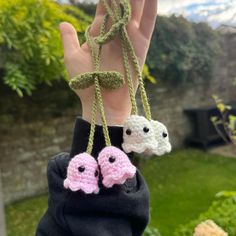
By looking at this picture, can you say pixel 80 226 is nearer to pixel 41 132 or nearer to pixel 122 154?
pixel 122 154

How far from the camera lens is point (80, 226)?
2.00 feet

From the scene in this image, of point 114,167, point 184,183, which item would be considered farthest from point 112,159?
point 184,183

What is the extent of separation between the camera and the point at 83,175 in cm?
59

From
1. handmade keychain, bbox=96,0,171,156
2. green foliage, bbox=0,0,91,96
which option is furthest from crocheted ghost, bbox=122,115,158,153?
green foliage, bbox=0,0,91,96

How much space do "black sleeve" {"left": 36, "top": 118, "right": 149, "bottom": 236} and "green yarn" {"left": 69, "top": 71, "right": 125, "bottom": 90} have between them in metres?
0.07

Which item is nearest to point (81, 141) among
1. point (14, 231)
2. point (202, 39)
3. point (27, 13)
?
point (27, 13)

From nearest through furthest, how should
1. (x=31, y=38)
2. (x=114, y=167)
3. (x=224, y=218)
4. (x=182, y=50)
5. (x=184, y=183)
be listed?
→ (x=114, y=167)
(x=224, y=218)
(x=31, y=38)
(x=184, y=183)
(x=182, y=50)

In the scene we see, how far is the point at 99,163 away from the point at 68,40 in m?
0.24

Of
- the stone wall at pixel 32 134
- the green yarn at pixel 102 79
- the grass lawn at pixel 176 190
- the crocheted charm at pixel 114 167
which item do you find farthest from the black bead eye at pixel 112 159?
the stone wall at pixel 32 134

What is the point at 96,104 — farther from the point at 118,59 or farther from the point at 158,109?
the point at 158,109

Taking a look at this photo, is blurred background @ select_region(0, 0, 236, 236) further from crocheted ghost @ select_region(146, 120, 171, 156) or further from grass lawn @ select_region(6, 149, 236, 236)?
crocheted ghost @ select_region(146, 120, 171, 156)

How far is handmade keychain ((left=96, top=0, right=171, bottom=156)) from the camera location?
60cm

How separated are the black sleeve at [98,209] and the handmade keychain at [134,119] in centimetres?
5

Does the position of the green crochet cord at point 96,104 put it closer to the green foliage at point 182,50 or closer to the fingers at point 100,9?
→ the fingers at point 100,9
